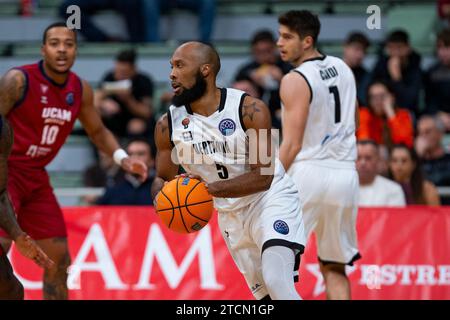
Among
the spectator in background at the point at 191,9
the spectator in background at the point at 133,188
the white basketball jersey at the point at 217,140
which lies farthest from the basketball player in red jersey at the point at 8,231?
the spectator in background at the point at 191,9

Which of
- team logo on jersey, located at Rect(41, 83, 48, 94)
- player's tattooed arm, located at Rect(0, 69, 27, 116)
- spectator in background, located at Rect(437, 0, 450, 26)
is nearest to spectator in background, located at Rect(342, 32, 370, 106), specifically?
spectator in background, located at Rect(437, 0, 450, 26)

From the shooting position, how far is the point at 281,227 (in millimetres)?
6836

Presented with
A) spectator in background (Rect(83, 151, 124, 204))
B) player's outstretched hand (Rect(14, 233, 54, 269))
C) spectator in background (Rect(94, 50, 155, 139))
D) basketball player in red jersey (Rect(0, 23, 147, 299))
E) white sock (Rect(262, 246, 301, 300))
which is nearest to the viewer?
player's outstretched hand (Rect(14, 233, 54, 269))

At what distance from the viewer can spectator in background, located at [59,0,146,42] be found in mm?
13555

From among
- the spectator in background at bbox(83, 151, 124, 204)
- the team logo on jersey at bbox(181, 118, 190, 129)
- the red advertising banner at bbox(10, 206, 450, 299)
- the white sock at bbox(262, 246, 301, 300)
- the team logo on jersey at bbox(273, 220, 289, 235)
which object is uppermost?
the team logo on jersey at bbox(181, 118, 190, 129)

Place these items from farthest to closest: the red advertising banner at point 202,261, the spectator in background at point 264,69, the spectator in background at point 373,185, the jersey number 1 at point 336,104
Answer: the spectator in background at point 264,69
the spectator in background at point 373,185
the red advertising banner at point 202,261
the jersey number 1 at point 336,104

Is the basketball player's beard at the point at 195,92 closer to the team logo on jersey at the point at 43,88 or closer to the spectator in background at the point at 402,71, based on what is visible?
the team logo on jersey at the point at 43,88

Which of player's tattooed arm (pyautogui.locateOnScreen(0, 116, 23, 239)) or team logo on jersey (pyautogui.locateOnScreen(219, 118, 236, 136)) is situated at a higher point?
team logo on jersey (pyautogui.locateOnScreen(219, 118, 236, 136))

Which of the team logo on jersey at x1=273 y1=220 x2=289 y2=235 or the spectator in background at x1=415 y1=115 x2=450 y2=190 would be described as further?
the spectator in background at x1=415 y1=115 x2=450 y2=190

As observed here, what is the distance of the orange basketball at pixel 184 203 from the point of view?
264 inches

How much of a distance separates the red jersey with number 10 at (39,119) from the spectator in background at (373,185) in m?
3.30

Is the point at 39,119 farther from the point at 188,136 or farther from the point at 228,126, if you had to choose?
the point at 228,126

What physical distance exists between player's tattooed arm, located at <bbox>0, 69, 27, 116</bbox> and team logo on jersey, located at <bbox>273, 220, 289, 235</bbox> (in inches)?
99.2

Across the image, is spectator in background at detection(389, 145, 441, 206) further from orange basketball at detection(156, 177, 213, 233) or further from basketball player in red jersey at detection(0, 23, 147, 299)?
orange basketball at detection(156, 177, 213, 233)
